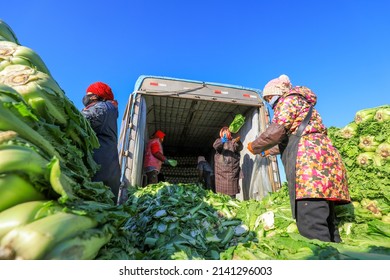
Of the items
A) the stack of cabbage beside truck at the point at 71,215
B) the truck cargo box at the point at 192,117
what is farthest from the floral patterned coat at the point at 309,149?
the truck cargo box at the point at 192,117

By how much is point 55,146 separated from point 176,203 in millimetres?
3122

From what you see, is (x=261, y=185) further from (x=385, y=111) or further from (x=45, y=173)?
(x=45, y=173)

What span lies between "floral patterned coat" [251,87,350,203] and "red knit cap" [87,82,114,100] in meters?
2.17

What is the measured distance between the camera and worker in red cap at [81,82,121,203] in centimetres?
319

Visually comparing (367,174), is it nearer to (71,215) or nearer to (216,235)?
(216,235)

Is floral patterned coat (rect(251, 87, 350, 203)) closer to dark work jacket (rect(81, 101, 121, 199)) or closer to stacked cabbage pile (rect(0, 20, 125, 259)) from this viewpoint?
dark work jacket (rect(81, 101, 121, 199))

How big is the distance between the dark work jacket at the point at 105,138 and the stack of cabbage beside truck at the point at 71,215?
31.1 inches

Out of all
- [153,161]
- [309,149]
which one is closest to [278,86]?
[309,149]

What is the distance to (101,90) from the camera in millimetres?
3594

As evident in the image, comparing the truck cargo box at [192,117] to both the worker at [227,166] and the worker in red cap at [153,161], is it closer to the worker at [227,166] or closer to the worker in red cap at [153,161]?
the worker in red cap at [153,161]

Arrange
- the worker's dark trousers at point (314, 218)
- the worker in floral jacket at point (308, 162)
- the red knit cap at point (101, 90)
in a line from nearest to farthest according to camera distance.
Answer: the worker's dark trousers at point (314, 218) < the worker in floral jacket at point (308, 162) < the red knit cap at point (101, 90)

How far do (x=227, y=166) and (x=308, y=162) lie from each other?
5161mm

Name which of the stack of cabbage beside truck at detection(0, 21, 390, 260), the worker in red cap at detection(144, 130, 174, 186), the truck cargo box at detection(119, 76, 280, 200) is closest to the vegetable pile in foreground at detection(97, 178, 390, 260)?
the stack of cabbage beside truck at detection(0, 21, 390, 260)

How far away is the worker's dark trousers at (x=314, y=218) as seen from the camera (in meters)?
2.56
